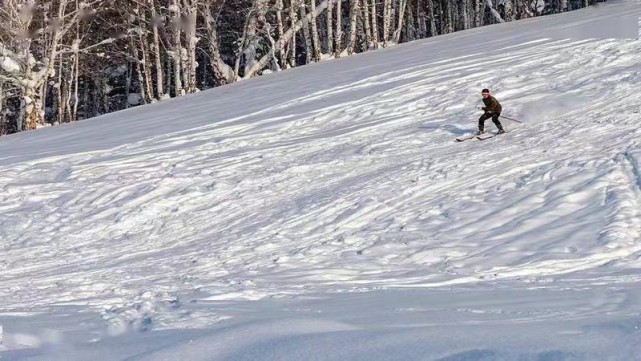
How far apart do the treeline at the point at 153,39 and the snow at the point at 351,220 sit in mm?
5989

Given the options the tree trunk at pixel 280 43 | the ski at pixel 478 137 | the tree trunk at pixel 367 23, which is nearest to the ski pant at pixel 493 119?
the ski at pixel 478 137

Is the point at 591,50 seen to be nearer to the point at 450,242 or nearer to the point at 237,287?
the point at 450,242

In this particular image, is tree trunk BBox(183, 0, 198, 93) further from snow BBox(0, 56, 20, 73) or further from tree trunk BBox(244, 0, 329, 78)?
snow BBox(0, 56, 20, 73)

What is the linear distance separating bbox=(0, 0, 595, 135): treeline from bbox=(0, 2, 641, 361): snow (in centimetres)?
599

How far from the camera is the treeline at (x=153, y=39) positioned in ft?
79.6

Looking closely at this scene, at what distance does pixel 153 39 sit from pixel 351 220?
2296 cm

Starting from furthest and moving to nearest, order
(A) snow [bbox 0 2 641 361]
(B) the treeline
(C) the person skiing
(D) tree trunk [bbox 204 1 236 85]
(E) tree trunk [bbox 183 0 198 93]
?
(D) tree trunk [bbox 204 1 236 85] < (E) tree trunk [bbox 183 0 198 93] < (B) the treeline < (C) the person skiing < (A) snow [bbox 0 2 641 361]

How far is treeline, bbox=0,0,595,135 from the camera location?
2427 cm

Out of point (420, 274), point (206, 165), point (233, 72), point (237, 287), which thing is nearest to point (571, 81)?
point (206, 165)

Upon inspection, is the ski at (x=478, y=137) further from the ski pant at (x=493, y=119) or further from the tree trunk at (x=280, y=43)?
the tree trunk at (x=280, y=43)

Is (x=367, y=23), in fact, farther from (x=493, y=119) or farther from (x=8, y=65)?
(x=493, y=119)

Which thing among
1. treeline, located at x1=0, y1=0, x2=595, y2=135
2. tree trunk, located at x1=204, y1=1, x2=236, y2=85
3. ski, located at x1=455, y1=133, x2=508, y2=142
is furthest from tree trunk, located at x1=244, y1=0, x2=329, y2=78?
ski, located at x1=455, y1=133, x2=508, y2=142

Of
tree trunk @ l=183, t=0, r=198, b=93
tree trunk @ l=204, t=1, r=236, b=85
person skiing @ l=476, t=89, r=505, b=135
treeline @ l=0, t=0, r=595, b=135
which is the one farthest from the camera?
tree trunk @ l=204, t=1, r=236, b=85

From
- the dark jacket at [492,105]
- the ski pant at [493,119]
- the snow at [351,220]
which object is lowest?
the snow at [351,220]
